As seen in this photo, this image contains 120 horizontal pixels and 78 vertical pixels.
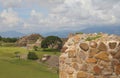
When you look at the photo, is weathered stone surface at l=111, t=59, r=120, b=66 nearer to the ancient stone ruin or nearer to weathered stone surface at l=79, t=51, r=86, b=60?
the ancient stone ruin

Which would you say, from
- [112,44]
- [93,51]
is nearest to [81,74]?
[93,51]

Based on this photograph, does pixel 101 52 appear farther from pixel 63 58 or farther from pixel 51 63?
pixel 51 63

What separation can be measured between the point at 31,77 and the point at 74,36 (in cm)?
3169

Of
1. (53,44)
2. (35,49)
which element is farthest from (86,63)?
(53,44)

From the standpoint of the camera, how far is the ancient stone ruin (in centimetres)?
1020

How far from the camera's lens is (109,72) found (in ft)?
33.8

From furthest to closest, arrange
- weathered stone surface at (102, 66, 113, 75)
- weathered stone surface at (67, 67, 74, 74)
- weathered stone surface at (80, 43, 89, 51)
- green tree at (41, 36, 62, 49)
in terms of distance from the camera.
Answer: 1. green tree at (41, 36, 62, 49)
2. weathered stone surface at (67, 67, 74, 74)
3. weathered stone surface at (80, 43, 89, 51)
4. weathered stone surface at (102, 66, 113, 75)

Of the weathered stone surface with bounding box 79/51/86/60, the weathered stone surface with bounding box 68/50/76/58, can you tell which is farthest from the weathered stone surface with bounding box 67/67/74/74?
the weathered stone surface with bounding box 79/51/86/60

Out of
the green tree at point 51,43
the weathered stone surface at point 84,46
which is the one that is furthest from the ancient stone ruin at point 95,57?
the green tree at point 51,43

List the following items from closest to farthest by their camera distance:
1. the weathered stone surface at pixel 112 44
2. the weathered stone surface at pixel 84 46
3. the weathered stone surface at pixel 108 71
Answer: the weathered stone surface at pixel 112 44 < the weathered stone surface at pixel 108 71 < the weathered stone surface at pixel 84 46

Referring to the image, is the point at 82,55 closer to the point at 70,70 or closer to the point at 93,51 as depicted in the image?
the point at 93,51

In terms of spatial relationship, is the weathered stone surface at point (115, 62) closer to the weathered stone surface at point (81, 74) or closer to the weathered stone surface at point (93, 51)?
the weathered stone surface at point (93, 51)

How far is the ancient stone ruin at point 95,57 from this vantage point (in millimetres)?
10203

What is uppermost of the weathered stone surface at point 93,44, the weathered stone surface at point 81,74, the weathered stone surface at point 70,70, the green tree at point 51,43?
the weathered stone surface at point 93,44
